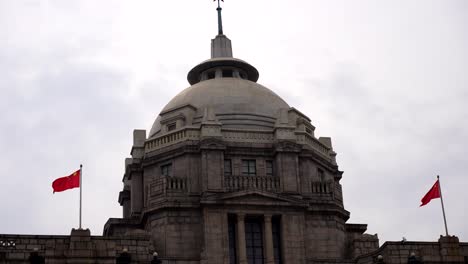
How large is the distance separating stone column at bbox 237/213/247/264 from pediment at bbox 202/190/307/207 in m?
1.15

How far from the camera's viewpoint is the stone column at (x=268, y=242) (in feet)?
206

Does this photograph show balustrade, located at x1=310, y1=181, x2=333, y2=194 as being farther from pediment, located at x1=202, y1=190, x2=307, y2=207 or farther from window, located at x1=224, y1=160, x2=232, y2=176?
window, located at x1=224, y1=160, x2=232, y2=176

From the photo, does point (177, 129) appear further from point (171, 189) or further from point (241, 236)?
point (241, 236)

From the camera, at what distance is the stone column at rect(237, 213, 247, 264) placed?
62.4 metres

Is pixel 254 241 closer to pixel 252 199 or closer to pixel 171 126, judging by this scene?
pixel 252 199

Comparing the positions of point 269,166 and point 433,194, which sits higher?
point 269,166

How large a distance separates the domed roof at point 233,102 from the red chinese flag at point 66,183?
1551 centimetres

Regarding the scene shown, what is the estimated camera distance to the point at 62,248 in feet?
178

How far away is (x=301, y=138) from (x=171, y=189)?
11.5 metres

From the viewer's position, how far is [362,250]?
211 feet

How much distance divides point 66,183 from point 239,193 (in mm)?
12998

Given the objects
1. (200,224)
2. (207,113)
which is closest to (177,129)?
(207,113)

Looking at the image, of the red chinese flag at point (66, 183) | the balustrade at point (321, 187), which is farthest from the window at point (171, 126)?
the red chinese flag at point (66, 183)

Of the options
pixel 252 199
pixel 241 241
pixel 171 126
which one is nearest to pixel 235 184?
pixel 252 199
